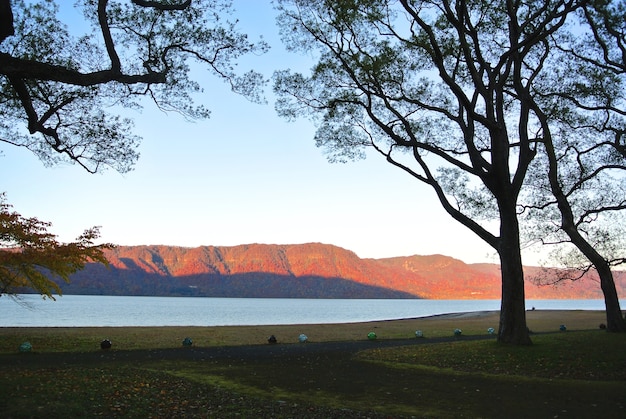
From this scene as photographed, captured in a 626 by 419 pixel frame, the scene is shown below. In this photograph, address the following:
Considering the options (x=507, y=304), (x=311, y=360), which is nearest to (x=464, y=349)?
(x=507, y=304)

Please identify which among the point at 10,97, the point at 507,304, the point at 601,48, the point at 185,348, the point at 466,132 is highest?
the point at 601,48

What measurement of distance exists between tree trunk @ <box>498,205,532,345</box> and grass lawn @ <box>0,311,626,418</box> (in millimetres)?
697

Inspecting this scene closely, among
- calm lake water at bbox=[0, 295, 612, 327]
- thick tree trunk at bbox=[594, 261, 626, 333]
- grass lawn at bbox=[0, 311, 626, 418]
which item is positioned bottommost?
calm lake water at bbox=[0, 295, 612, 327]

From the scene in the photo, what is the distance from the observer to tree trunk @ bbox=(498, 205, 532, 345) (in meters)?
16.5

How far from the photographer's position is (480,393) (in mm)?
10539

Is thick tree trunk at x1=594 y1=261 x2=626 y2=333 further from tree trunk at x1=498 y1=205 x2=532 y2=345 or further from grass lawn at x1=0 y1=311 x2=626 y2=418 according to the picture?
tree trunk at x1=498 y1=205 x2=532 y2=345

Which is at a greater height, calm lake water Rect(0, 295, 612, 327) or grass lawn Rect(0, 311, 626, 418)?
grass lawn Rect(0, 311, 626, 418)

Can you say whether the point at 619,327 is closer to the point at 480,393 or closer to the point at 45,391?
the point at 480,393

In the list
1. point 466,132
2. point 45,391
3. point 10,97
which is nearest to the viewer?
point 45,391

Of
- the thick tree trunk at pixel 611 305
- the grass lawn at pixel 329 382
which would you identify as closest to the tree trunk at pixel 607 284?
the thick tree trunk at pixel 611 305

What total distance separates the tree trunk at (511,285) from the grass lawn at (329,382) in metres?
0.70

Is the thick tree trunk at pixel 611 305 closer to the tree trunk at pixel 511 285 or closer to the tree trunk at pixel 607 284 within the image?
the tree trunk at pixel 607 284

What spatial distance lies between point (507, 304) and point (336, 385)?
319 inches

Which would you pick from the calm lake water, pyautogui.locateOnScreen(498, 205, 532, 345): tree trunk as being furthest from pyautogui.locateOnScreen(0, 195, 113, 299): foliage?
pyautogui.locateOnScreen(498, 205, 532, 345): tree trunk
